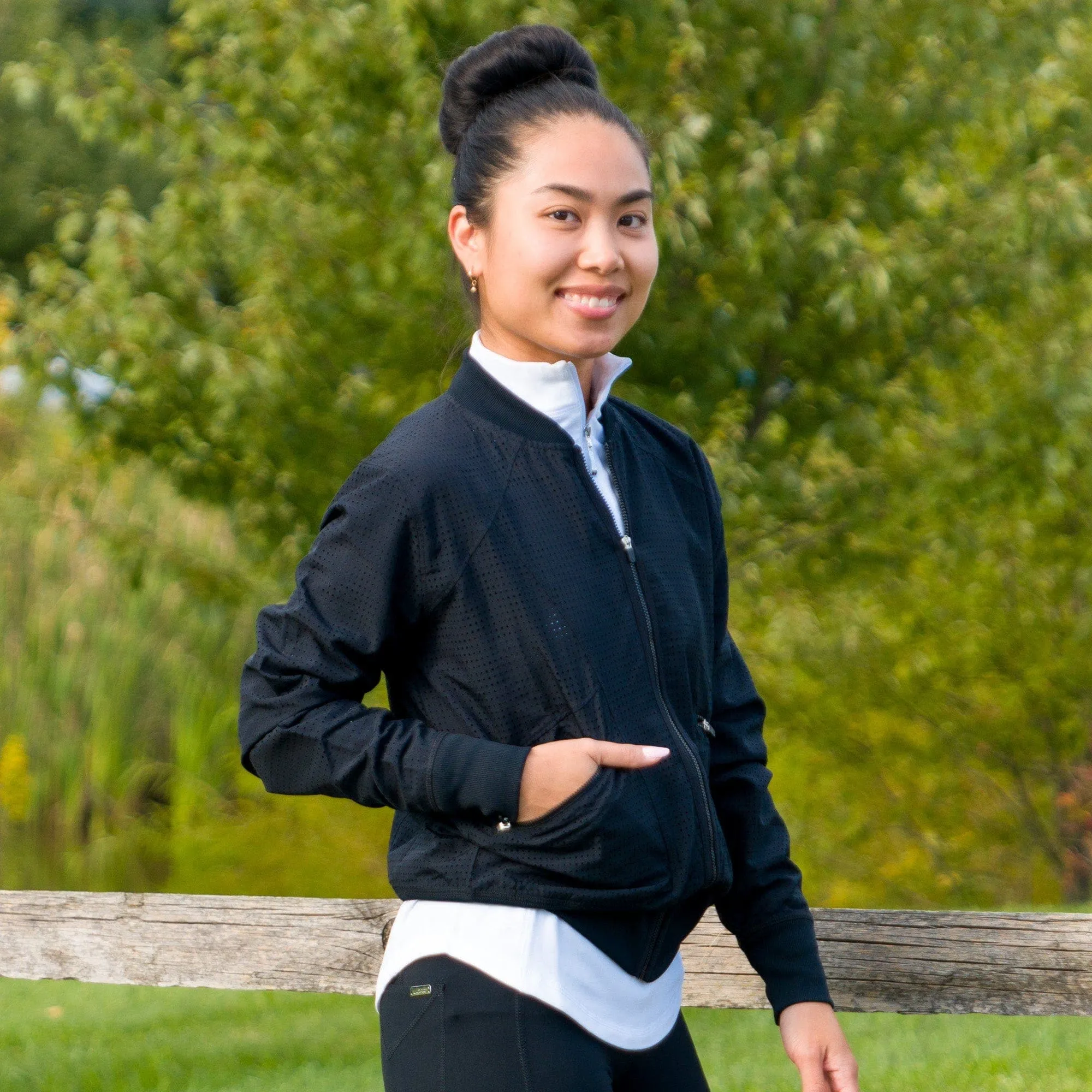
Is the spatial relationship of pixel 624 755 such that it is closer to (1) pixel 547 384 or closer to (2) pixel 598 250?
(1) pixel 547 384

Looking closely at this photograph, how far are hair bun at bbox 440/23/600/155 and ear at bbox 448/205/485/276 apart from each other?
123mm

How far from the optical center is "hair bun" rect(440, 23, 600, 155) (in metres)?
1.91

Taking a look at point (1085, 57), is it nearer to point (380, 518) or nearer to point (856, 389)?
point (856, 389)

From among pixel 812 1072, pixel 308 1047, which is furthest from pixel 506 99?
pixel 308 1047

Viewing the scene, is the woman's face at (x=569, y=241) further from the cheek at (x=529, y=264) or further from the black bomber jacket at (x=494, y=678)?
the black bomber jacket at (x=494, y=678)

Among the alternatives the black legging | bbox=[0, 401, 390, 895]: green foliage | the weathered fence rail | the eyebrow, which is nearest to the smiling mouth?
the eyebrow

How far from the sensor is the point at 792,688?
25.1 feet

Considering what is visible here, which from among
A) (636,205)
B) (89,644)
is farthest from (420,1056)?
(89,644)

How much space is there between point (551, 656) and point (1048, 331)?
5936 mm

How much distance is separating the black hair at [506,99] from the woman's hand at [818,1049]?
1048 mm

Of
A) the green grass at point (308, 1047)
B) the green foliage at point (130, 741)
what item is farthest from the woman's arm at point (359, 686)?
the green foliage at point (130, 741)

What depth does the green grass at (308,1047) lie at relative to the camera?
4.34 meters

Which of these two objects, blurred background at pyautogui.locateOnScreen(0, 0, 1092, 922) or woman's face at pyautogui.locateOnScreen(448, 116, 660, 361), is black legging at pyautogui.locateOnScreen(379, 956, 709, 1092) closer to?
woman's face at pyautogui.locateOnScreen(448, 116, 660, 361)

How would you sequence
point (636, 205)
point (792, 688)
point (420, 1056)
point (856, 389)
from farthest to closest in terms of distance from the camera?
point (792, 688)
point (856, 389)
point (636, 205)
point (420, 1056)
